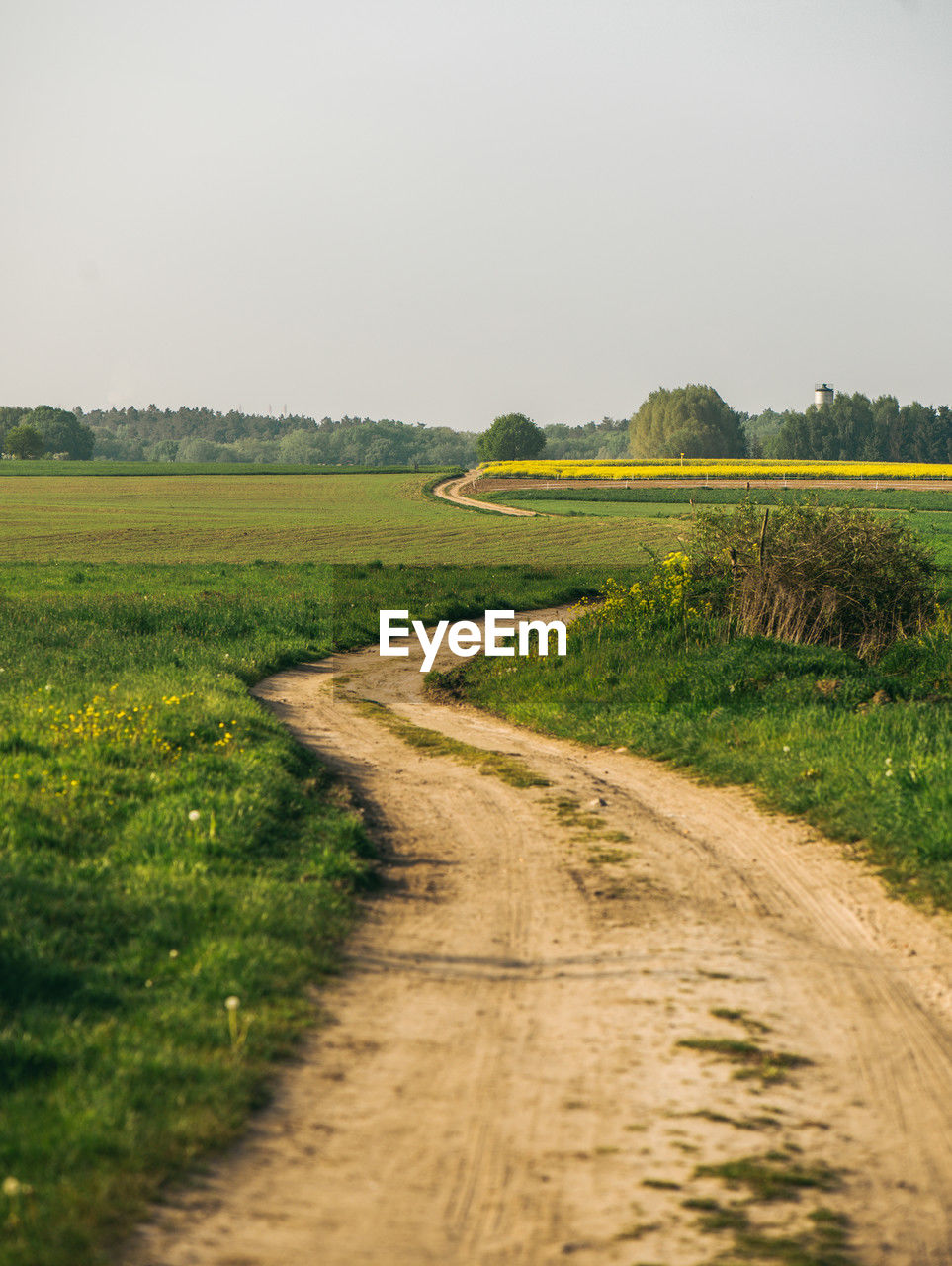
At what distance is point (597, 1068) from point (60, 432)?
565ft

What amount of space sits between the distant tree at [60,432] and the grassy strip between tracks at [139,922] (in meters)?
160

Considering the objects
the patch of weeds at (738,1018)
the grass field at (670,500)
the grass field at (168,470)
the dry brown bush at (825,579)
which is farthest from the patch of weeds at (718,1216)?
the grass field at (168,470)

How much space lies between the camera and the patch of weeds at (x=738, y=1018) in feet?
19.4

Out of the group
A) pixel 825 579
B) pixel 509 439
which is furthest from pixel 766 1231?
pixel 509 439

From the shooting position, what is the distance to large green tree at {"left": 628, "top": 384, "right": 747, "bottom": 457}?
153500mm

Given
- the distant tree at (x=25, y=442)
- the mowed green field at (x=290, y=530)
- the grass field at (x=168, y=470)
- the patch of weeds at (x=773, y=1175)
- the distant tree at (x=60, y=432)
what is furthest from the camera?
the distant tree at (x=60, y=432)

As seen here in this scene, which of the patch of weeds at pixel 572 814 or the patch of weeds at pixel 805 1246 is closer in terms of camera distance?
the patch of weeds at pixel 805 1246

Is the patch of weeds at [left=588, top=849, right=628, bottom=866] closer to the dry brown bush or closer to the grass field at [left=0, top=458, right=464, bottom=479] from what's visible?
the dry brown bush

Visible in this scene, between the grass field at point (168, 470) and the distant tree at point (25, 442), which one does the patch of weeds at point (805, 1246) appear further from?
the distant tree at point (25, 442)

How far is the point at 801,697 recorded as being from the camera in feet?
44.2

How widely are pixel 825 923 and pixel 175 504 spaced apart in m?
71.3

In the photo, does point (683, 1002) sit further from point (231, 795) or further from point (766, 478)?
point (766, 478)

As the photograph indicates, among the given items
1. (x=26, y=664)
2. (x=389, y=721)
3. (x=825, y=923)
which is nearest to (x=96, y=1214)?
(x=825, y=923)

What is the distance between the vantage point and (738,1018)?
6.05m
